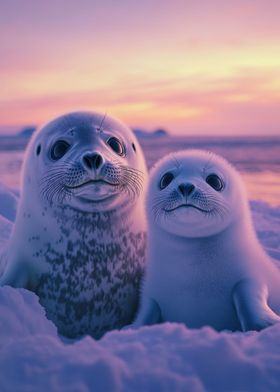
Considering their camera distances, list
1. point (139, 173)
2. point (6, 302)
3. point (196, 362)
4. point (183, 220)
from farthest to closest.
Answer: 1. point (139, 173)
2. point (183, 220)
3. point (6, 302)
4. point (196, 362)

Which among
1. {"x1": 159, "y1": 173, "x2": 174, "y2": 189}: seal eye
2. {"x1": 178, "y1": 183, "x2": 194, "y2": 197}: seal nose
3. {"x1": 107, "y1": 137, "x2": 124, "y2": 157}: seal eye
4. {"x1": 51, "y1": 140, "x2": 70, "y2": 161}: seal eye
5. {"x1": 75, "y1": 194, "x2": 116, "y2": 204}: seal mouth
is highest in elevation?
{"x1": 107, "y1": 137, "x2": 124, "y2": 157}: seal eye

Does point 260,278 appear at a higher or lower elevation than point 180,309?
higher

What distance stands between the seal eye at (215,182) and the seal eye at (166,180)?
0.71ft

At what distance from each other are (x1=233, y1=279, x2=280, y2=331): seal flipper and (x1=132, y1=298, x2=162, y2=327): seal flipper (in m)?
0.46

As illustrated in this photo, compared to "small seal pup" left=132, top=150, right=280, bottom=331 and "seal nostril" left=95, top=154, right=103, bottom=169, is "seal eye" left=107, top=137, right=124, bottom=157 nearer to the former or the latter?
"small seal pup" left=132, top=150, right=280, bottom=331

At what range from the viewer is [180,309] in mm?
2684

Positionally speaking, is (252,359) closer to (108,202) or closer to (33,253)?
(108,202)

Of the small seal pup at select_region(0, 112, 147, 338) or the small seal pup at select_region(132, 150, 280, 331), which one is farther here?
the small seal pup at select_region(0, 112, 147, 338)

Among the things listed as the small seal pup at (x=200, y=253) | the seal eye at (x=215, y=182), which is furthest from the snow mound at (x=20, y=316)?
the seal eye at (x=215, y=182)

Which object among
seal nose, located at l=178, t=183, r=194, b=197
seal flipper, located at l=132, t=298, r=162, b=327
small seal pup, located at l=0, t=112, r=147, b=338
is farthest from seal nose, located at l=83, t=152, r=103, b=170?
seal flipper, located at l=132, t=298, r=162, b=327

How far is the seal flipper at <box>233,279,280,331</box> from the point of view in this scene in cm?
227

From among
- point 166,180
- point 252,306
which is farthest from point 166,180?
point 252,306

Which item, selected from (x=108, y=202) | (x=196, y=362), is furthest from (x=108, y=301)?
(x=196, y=362)

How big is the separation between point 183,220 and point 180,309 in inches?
20.9
